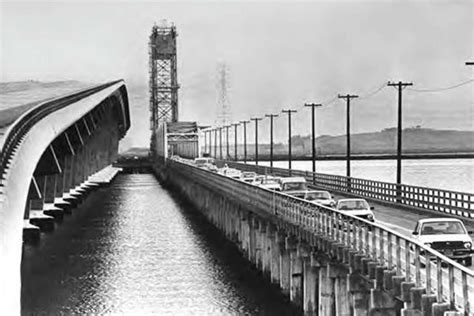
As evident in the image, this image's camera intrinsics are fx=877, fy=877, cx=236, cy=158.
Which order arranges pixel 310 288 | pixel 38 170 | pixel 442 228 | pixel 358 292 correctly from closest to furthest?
pixel 442 228
pixel 358 292
pixel 310 288
pixel 38 170

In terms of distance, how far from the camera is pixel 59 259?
64.2 meters

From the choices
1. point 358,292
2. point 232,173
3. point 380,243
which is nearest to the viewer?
point 380,243

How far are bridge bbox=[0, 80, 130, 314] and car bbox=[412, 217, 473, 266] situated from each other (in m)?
12.8

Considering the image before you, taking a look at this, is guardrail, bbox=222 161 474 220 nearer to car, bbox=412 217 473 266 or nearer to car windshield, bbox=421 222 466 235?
car windshield, bbox=421 222 466 235

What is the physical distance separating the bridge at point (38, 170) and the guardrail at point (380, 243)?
413 inches

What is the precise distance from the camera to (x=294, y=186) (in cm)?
6009

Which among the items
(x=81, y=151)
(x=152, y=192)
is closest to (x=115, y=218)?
(x=81, y=151)

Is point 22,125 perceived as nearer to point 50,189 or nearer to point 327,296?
point 327,296

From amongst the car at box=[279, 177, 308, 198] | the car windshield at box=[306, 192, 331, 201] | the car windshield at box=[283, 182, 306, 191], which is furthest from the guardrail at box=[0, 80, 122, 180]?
the car windshield at box=[283, 182, 306, 191]

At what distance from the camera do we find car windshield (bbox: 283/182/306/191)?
195ft

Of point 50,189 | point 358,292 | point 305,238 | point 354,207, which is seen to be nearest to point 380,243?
point 358,292

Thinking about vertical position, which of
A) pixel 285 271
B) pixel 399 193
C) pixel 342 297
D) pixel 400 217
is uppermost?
pixel 399 193

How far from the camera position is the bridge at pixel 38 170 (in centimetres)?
2780

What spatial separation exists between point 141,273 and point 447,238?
34682 mm
